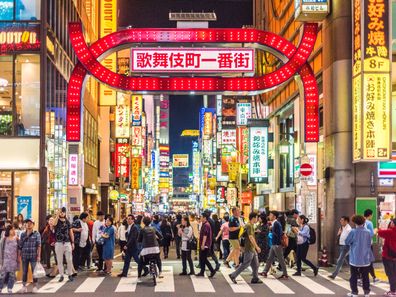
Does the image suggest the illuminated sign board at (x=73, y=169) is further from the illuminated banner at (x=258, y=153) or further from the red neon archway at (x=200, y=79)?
the illuminated banner at (x=258, y=153)

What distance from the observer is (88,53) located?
2492 cm

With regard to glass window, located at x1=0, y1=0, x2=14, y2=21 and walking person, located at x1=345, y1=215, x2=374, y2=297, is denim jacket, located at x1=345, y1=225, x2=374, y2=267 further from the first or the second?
glass window, located at x1=0, y1=0, x2=14, y2=21

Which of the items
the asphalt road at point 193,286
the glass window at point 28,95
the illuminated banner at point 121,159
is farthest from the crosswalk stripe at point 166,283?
the illuminated banner at point 121,159

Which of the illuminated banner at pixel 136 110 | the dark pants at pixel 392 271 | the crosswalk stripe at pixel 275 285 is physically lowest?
the crosswalk stripe at pixel 275 285

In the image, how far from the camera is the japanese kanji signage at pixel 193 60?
82.2ft

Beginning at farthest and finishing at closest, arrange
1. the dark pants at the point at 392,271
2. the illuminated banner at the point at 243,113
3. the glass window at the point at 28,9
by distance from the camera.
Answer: the illuminated banner at the point at 243,113 < the glass window at the point at 28,9 < the dark pants at the point at 392,271

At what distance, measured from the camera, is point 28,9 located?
2830 centimetres

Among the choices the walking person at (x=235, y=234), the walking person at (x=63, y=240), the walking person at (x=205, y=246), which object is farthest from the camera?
the walking person at (x=235, y=234)

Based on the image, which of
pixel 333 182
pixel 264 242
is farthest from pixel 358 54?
pixel 264 242

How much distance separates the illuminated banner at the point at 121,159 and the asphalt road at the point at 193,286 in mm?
43099

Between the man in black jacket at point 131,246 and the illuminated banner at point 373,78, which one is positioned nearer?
the man in black jacket at point 131,246

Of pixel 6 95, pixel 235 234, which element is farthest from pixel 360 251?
pixel 6 95

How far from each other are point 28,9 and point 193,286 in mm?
14706

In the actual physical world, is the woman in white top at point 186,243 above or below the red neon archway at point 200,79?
below
